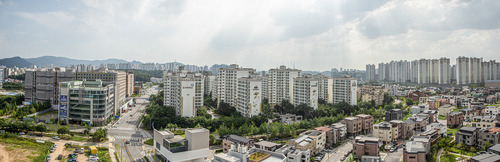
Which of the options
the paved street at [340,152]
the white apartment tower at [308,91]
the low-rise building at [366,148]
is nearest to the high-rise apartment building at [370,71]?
the white apartment tower at [308,91]

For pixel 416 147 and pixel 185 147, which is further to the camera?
pixel 416 147

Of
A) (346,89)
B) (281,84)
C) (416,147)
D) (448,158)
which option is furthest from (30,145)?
(346,89)

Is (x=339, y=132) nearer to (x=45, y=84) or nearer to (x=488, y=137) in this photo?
(x=488, y=137)

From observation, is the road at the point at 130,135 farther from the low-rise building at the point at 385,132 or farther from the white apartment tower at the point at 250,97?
the low-rise building at the point at 385,132

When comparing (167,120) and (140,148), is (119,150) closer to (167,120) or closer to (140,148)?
(140,148)

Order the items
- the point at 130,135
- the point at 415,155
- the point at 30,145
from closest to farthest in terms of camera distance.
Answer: the point at 415,155, the point at 30,145, the point at 130,135

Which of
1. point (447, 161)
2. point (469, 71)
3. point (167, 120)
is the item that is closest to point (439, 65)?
point (469, 71)
